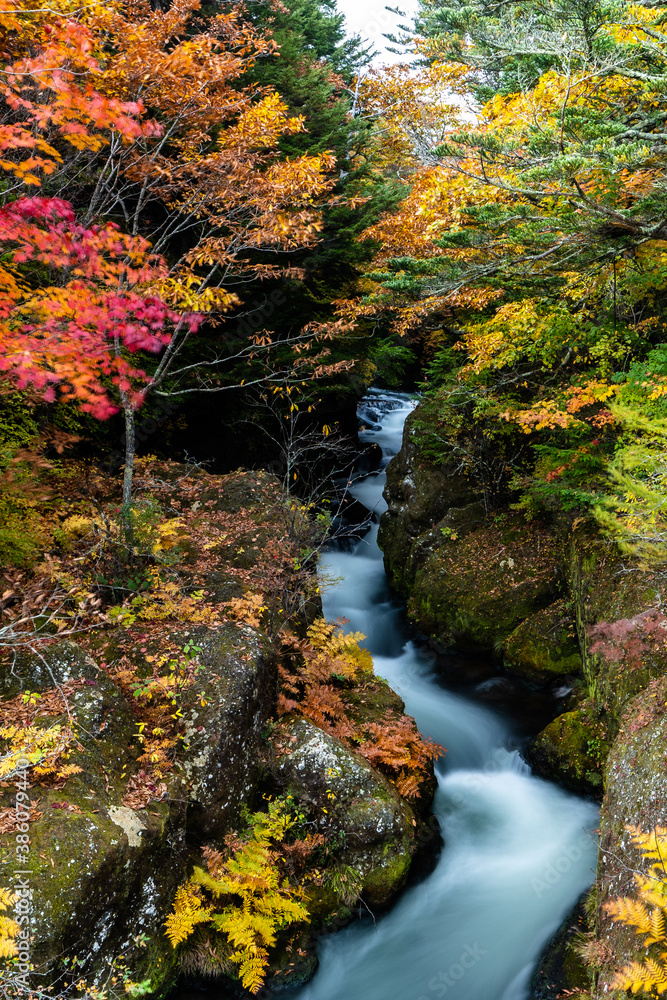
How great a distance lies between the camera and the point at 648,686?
6.32 meters

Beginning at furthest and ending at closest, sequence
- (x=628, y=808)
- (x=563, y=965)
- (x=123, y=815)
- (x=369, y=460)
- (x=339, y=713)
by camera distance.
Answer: (x=369, y=460) < (x=339, y=713) < (x=563, y=965) < (x=628, y=808) < (x=123, y=815)

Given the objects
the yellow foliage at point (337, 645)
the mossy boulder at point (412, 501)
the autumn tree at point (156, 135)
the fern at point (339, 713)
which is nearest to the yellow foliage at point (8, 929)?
the fern at point (339, 713)

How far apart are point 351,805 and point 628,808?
2.89 meters

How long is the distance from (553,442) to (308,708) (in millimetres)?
6740

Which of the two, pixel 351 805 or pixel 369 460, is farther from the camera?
pixel 369 460

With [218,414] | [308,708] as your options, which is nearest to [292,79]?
[218,414]

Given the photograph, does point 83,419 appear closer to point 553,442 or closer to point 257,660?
point 257,660

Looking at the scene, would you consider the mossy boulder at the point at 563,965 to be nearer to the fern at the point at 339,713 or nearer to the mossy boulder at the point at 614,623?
the fern at the point at 339,713

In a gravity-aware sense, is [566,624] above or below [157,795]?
above

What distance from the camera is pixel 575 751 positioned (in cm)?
769

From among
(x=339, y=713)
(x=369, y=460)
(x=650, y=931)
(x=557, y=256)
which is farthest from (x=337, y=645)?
(x=369, y=460)

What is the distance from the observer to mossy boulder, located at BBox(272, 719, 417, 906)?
6.16 meters

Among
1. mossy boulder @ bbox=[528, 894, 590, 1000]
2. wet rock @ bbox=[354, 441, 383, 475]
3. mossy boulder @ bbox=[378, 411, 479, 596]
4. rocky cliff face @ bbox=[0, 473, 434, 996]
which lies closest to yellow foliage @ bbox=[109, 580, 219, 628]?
rocky cliff face @ bbox=[0, 473, 434, 996]

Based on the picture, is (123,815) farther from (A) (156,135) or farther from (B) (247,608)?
(A) (156,135)
